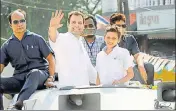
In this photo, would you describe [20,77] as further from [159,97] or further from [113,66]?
[159,97]

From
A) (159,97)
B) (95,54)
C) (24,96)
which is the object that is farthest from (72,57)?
(159,97)

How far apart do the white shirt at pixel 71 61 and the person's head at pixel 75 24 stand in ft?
0.10

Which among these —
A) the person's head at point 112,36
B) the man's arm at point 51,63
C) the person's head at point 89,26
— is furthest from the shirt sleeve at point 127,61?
the man's arm at point 51,63

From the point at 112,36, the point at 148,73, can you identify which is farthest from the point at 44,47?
the point at 148,73

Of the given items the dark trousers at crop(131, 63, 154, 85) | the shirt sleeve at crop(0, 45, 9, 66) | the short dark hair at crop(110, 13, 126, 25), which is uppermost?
the short dark hair at crop(110, 13, 126, 25)

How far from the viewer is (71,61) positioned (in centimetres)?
274

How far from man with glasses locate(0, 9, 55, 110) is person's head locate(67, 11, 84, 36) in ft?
0.62

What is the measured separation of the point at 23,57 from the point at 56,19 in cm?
30

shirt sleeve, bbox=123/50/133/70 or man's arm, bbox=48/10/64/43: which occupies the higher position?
man's arm, bbox=48/10/64/43

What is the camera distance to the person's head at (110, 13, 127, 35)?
2.84 m

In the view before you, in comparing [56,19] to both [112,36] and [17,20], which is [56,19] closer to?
[17,20]

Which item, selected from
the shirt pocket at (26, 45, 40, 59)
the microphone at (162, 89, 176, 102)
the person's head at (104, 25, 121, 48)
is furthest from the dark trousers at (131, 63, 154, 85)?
the microphone at (162, 89, 176, 102)

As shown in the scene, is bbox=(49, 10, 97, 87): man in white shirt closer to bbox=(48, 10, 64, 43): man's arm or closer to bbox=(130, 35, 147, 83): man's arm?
bbox=(48, 10, 64, 43): man's arm

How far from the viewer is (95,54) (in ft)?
9.34
